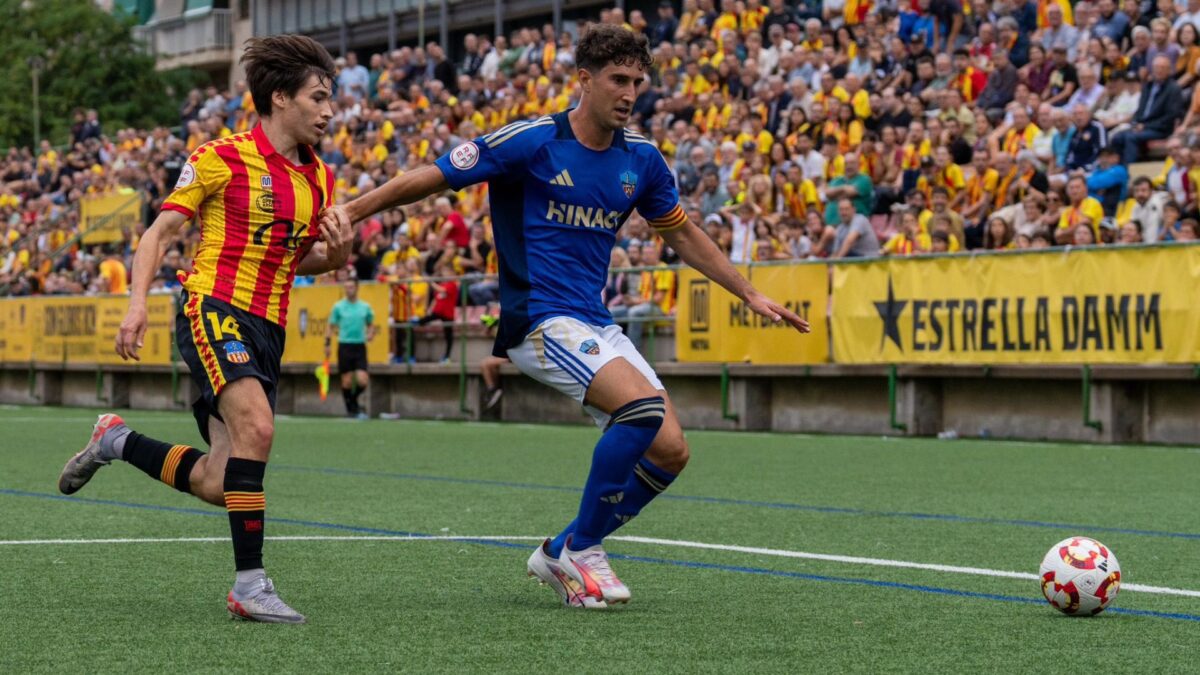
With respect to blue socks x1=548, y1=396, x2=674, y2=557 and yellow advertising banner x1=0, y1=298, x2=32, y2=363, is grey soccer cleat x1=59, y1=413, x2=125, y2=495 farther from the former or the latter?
yellow advertising banner x1=0, y1=298, x2=32, y2=363

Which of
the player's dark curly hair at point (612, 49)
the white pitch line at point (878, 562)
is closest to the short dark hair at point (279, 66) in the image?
the player's dark curly hair at point (612, 49)

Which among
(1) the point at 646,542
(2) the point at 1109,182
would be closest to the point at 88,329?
(2) the point at 1109,182

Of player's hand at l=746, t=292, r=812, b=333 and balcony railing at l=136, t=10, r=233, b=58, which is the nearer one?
player's hand at l=746, t=292, r=812, b=333

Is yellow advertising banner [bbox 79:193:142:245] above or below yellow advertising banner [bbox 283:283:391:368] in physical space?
above

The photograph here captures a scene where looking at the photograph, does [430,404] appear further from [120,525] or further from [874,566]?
[874,566]

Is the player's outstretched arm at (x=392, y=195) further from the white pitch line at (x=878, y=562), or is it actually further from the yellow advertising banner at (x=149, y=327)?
the yellow advertising banner at (x=149, y=327)

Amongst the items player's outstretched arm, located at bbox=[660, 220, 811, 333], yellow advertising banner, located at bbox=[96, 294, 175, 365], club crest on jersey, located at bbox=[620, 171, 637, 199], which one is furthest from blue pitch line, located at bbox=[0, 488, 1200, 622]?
yellow advertising banner, located at bbox=[96, 294, 175, 365]

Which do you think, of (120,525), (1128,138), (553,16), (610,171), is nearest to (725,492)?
(120,525)

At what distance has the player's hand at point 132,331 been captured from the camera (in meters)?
6.22

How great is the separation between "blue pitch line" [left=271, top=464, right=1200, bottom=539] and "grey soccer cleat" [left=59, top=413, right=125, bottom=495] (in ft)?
15.2

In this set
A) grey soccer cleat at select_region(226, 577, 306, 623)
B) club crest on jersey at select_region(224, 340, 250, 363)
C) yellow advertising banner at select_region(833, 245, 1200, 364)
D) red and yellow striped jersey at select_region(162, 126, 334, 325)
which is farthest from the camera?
yellow advertising banner at select_region(833, 245, 1200, 364)

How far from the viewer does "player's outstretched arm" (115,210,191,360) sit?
6.26 m

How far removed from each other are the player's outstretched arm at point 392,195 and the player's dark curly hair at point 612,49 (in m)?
0.68

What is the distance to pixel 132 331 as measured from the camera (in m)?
6.24
